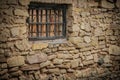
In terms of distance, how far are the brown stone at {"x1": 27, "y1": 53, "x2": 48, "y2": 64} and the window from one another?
0.40 metres

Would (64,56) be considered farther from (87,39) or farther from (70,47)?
(87,39)

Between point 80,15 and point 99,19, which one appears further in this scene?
point 99,19

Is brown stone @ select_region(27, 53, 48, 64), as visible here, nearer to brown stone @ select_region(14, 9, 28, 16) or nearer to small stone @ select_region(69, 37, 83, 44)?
small stone @ select_region(69, 37, 83, 44)

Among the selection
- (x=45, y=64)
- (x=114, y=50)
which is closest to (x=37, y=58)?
(x=45, y=64)

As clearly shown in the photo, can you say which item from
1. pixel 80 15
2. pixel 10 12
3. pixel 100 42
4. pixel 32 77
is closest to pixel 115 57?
pixel 100 42

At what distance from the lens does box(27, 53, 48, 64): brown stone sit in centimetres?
475

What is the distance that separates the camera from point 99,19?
575 cm

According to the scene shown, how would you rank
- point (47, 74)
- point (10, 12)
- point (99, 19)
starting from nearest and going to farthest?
point (10, 12) < point (47, 74) < point (99, 19)

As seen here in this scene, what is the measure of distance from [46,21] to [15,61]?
1.18 m

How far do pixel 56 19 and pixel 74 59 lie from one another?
105 cm

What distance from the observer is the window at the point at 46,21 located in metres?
4.94

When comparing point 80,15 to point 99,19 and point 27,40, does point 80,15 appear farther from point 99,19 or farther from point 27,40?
point 27,40

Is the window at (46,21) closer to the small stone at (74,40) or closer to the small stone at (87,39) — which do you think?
the small stone at (74,40)

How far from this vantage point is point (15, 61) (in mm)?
4555
